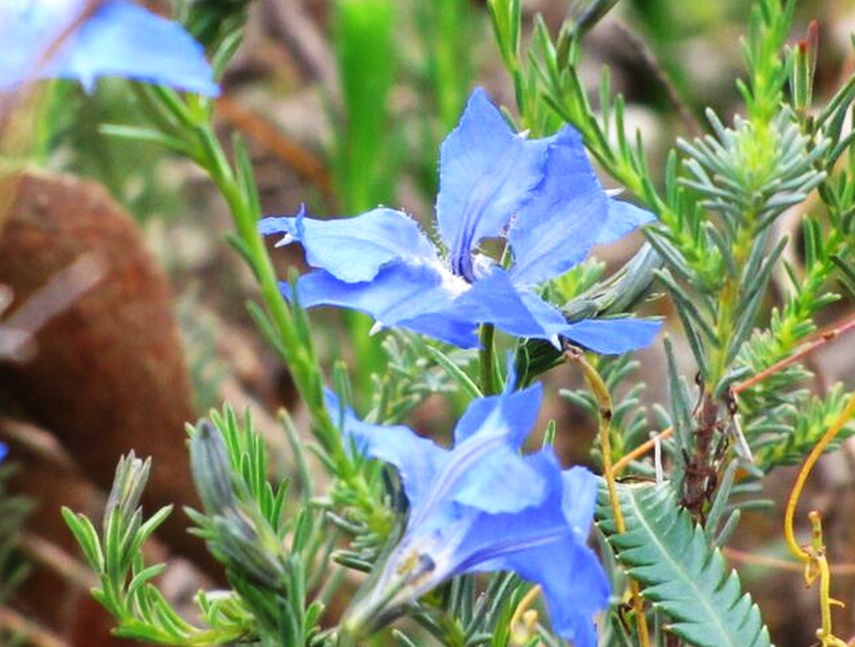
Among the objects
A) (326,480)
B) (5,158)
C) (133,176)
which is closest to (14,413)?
(326,480)

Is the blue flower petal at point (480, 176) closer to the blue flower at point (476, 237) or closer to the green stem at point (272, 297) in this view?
the blue flower at point (476, 237)

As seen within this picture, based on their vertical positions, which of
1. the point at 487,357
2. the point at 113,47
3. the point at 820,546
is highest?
the point at 113,47

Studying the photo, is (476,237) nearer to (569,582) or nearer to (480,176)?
(480,176)

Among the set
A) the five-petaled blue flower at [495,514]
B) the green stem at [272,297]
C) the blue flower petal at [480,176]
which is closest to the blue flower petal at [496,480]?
the five-petaled blue flower at [495,514]

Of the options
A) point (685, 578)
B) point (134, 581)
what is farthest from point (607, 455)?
point (134, 581)

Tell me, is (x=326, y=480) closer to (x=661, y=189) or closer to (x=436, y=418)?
(x=436, y=418)

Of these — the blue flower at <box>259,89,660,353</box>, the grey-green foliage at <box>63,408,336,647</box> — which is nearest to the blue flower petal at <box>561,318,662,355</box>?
the blue flower at <box>259,89,660,353</box>
